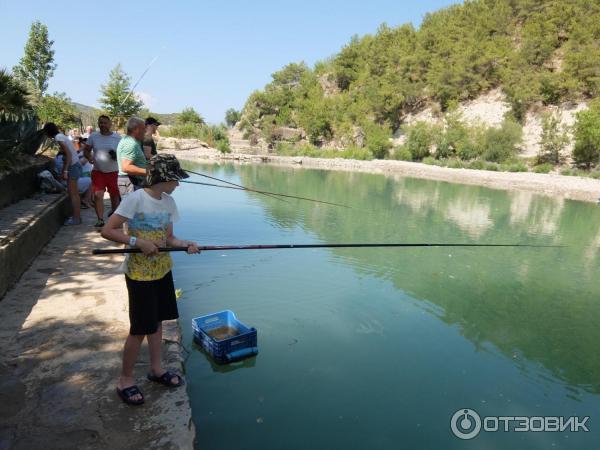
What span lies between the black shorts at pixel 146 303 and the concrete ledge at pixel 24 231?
206cm

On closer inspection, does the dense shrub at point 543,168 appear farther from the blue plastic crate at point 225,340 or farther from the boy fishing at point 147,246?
the boy fishing at point 147,246

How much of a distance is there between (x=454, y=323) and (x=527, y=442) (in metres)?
2.06

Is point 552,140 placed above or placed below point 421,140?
above

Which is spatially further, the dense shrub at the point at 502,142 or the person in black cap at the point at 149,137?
the dense shrub at the point at 502,142

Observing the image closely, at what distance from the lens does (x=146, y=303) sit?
2.59m

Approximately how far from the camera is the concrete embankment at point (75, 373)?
236cm

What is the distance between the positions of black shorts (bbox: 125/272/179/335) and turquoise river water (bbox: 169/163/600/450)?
0.94 m

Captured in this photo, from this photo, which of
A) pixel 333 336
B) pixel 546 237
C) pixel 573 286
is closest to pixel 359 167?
pixel 546 237

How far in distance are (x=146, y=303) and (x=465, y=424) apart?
99.1 inches

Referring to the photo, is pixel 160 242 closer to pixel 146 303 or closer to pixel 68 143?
pixel 146 303

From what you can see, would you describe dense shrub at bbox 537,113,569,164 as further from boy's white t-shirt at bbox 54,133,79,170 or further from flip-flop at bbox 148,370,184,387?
flip-flop at bbox 148,370,184,387

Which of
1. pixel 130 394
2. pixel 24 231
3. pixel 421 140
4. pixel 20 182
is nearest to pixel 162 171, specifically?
pixel 130 394

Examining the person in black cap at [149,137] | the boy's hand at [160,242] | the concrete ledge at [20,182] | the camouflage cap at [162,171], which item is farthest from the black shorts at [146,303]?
the concrete ledge at [20,182]

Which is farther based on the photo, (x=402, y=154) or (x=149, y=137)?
(x=402, y=154)
